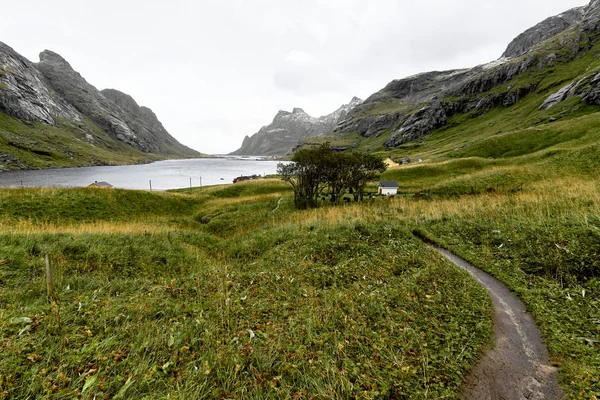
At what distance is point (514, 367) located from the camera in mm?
5121

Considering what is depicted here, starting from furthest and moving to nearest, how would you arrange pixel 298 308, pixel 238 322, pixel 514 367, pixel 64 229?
pixel 64 229
pixel 298 308
pixel 238 322
pixel 514 367

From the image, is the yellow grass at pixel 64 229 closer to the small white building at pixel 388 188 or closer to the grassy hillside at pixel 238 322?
the grassy hillside at pixel 238 322

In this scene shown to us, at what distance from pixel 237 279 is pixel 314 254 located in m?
3.84

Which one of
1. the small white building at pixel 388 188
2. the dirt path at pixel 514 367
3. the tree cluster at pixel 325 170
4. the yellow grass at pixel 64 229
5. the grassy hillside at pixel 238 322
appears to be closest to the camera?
the grassy hillside at pixel 238 322

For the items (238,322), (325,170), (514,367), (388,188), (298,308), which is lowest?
(514,367)

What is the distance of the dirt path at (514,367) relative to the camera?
4.55 meters

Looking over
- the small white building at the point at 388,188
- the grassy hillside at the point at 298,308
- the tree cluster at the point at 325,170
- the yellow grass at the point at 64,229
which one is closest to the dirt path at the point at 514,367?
the grassy hillside at the point at 298,308

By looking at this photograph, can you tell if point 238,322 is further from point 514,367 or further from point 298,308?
point 514,367

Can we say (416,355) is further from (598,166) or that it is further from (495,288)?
(598,166)

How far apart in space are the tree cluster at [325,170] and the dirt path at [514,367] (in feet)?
72.4

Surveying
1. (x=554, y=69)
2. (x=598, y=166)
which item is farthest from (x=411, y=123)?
(x=598, y=166)

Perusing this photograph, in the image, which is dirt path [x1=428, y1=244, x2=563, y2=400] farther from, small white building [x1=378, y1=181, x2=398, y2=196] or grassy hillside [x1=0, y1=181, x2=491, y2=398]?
small white building [x1=378, y1=181, x2=398, y2=196]

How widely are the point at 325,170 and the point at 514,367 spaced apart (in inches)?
980

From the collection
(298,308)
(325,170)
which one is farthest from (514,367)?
(325,170)
